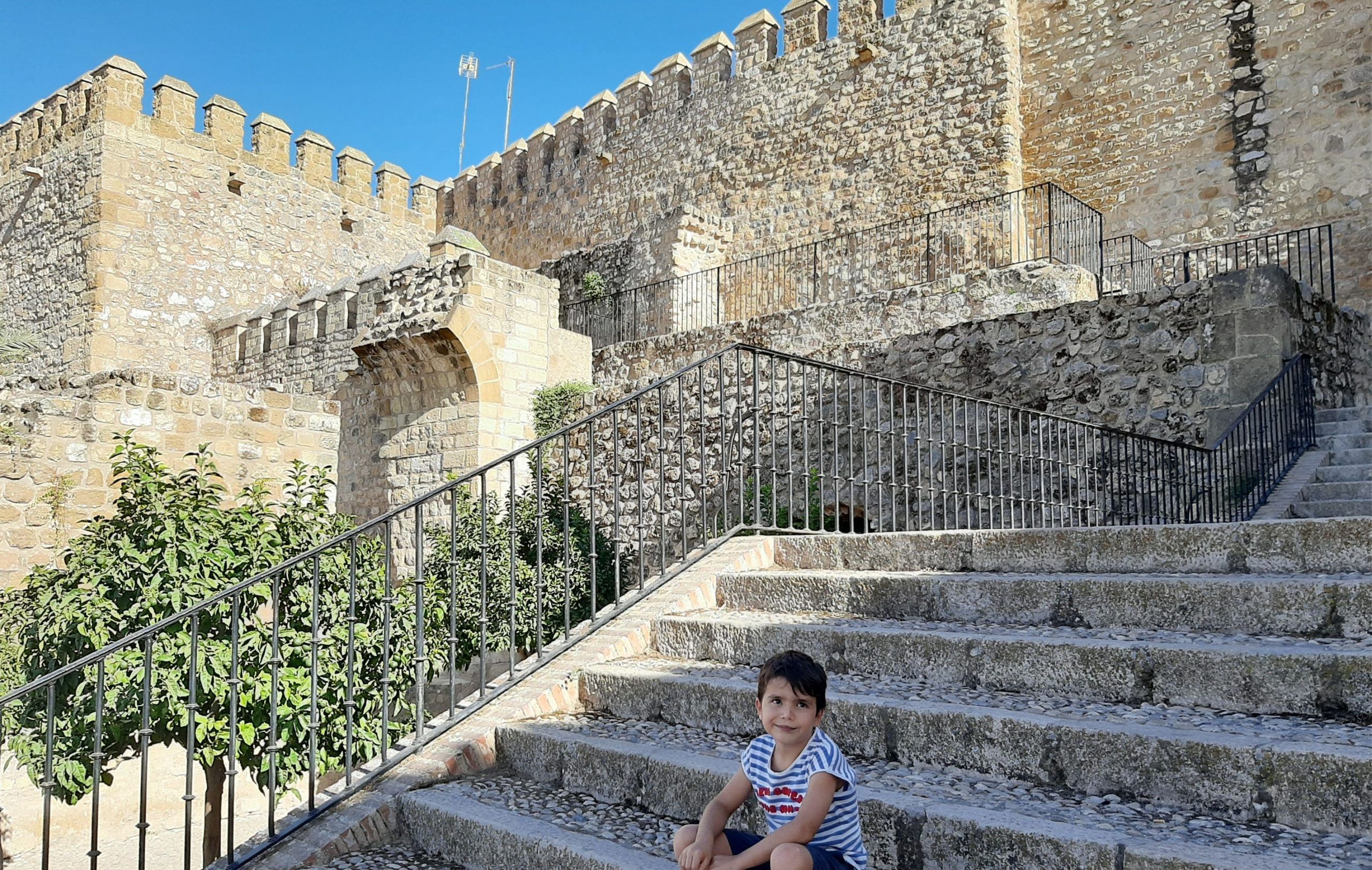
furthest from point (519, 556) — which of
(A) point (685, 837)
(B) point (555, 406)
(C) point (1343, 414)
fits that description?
(A) point (685, 837)

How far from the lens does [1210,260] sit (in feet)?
43.1

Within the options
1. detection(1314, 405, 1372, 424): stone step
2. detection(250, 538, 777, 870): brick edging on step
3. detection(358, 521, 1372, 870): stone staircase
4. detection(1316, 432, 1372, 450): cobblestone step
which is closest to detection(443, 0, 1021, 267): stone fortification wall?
detection(1314, 405, 1372, 424): stone step

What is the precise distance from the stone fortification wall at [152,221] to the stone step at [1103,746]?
55.6ft

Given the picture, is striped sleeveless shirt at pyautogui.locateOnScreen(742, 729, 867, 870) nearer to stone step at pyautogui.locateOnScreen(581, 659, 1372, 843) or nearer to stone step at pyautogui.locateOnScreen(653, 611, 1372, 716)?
stone step at pyautogui.locateOnScreen(581, 659, 1372, 843)

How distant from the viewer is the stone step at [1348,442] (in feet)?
24.4

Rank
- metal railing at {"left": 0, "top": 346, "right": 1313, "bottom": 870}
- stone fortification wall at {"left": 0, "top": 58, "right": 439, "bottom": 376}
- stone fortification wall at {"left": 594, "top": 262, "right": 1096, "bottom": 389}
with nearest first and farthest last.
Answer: metal railing at {"left": 0, "top": 346, "right": 1313, "bottom": 870}, stone fortification wall at {"left": 594, "top": 262, "right": 1096, "bottom": 389}, stone fortification wall at {"left": 0, "top": 58, "right": 439, "bottom": 376}

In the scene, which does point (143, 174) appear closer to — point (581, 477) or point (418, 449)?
point (418, 449)

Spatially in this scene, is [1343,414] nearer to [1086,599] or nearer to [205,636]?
[1086,599]

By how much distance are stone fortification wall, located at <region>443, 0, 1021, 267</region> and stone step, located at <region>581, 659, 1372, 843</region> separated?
13134 mm

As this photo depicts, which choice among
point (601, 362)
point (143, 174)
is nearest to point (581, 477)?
point (601, 362)

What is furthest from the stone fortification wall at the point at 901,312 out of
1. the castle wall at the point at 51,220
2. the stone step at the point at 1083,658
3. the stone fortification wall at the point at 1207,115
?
the castle wall at the point at 51,220

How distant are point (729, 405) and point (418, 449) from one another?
12.8 feet

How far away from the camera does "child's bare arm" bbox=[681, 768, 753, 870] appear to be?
8.13 feet

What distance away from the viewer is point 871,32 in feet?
54.5
